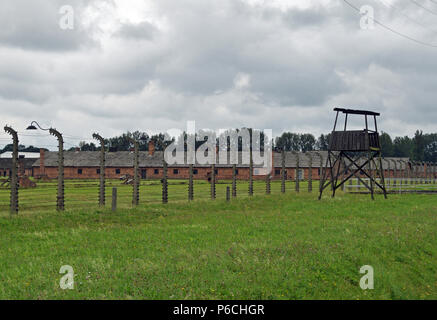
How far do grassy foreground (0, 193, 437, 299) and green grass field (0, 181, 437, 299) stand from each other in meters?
0.03

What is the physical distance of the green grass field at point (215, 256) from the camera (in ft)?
29.4

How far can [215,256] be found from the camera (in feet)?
36.5

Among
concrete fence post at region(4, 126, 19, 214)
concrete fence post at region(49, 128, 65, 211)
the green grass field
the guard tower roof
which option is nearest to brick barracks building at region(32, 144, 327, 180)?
the guard tower roof

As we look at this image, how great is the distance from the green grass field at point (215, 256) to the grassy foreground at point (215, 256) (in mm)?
29

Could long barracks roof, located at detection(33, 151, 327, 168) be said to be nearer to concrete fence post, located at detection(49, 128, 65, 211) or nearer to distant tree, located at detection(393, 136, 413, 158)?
concrete fence post, located at detection(49, 128, 65, 211)

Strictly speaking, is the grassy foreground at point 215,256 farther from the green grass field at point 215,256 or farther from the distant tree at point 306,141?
the distant tree at point 306,141

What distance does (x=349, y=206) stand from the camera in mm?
24719

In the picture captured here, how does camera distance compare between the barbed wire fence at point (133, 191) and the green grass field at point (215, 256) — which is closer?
the green grass field at point (215, 256)

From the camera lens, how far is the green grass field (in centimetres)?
897

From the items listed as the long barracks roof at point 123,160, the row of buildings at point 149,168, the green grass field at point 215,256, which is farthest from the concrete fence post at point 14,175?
the long barracks roof at point 123,160

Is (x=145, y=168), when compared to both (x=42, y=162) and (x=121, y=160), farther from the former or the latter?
(x=42, y=162)
